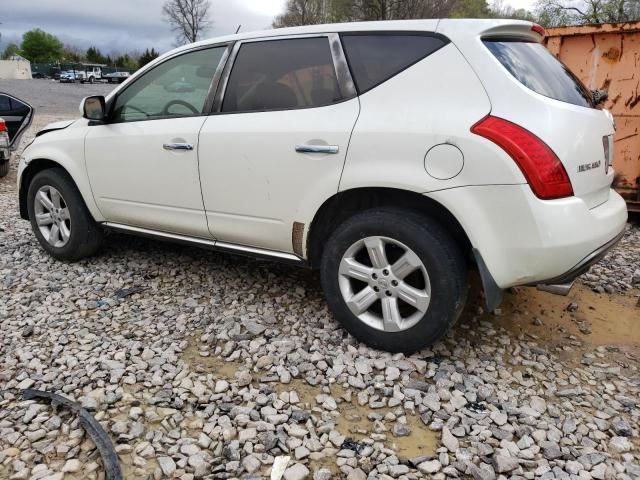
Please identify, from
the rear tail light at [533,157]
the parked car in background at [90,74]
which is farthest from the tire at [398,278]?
the parked car in background at [90,74]

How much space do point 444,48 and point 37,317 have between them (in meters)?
3.08

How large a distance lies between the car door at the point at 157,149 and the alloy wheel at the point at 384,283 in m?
1.16

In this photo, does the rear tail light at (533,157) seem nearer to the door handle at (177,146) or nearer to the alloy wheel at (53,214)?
the door handle at (177,146)

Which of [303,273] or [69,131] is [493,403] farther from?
[69,131]

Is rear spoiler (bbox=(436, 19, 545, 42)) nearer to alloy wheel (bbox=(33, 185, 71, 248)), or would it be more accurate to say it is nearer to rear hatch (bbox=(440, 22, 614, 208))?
rear hatch (bbox=(440, 22, 614, 208))

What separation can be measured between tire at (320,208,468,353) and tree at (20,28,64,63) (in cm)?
10659

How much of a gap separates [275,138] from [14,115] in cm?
756

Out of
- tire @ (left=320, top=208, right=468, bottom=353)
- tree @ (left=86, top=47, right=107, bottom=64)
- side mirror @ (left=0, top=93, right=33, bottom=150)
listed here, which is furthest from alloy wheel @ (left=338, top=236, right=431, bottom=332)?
tree @ (left=86, top=47, right=107, bottom=64)

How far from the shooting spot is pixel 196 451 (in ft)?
7.27

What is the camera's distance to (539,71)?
264cm

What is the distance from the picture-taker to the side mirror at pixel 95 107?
3.78 m

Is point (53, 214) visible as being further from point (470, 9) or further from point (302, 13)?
point (302, 13)

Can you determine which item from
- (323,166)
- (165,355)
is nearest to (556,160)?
(323,166)

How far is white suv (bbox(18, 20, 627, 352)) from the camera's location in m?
2.41
